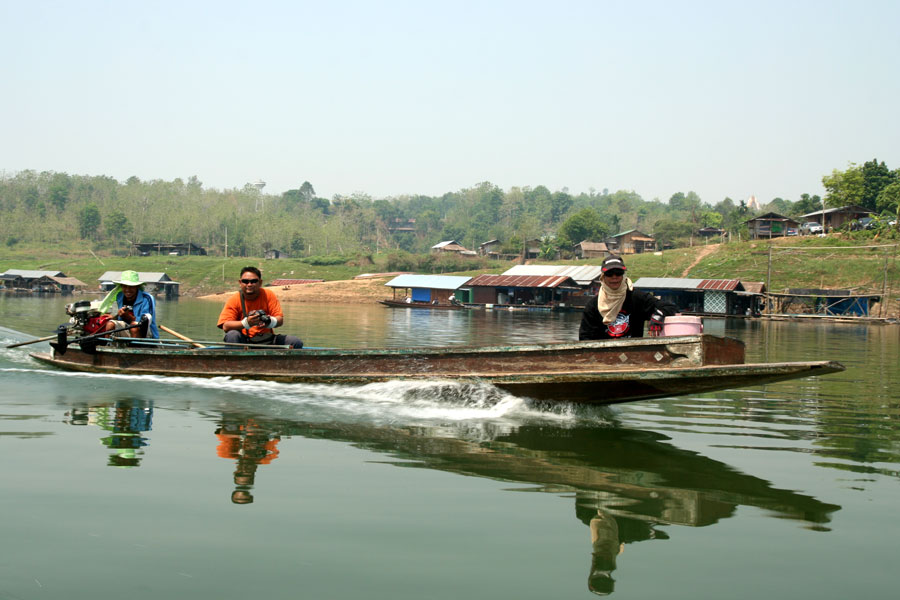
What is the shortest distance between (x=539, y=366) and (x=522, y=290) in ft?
168

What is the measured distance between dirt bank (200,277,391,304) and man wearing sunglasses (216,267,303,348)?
2164 inches

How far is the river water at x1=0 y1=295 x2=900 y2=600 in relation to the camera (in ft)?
12.6

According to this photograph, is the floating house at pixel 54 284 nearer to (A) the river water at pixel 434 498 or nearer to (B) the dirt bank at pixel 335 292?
(B) the dirt bank at pixel 335 292

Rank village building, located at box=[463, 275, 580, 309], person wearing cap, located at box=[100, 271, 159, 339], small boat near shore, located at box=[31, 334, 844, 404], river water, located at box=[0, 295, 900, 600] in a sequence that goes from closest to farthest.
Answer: river water, located at box=[0, 295, 900, 600] → small boat near shore, located at box=[31, 334, 844, 404] → person wearing cap, located at box=[100, 271, 159, 339] → village building, located at box=[463, 275, 580, 309]

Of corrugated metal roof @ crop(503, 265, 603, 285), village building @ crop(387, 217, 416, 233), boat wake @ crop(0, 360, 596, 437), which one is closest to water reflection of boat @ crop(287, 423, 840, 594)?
boat wake @ crop(0, 360, 596, 437)

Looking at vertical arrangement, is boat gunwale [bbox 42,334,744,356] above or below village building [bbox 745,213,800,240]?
below

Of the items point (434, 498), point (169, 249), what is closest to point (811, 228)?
point (434, 498)

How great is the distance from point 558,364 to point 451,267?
7642 cm

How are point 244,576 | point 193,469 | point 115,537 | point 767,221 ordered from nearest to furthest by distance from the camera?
point 244,576
point 115,537
point 193,469
point 767,221

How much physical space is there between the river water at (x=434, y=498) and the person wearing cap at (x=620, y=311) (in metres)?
1.08

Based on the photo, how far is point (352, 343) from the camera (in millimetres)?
20094

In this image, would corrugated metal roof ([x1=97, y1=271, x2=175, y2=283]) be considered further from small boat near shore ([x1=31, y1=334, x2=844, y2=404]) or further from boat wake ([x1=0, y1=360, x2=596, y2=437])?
boat wake ([x1=0, y1=360, x2=596, y2=437])

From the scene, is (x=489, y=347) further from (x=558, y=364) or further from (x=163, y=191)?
(x=163, y=191)

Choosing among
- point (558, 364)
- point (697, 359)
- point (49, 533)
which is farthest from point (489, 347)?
point (49, 533)
